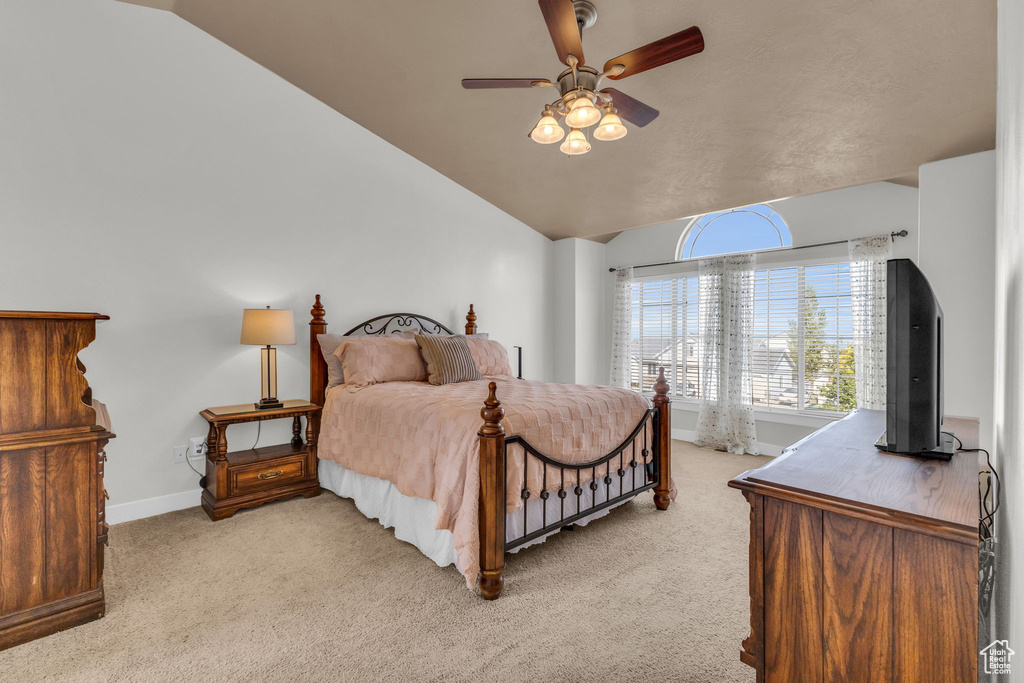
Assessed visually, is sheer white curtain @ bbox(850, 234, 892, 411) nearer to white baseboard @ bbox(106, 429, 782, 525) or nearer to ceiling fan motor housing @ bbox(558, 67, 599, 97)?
ceiling fan motor housing @ bbox(558, 67, 599, 97)

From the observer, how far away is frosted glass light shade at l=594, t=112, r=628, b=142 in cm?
215

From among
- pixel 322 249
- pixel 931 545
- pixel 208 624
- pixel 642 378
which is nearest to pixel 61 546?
pixel 208 624

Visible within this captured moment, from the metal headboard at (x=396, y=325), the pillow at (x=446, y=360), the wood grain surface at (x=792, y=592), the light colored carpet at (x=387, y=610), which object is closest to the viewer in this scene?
the wood grain surface at (x=792, y=592)

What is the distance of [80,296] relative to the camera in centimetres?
278

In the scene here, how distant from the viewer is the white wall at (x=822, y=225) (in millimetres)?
3889

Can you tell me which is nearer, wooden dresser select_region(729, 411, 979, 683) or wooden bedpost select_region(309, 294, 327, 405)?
wooden dresser select_region(729, 411, 979, 683)

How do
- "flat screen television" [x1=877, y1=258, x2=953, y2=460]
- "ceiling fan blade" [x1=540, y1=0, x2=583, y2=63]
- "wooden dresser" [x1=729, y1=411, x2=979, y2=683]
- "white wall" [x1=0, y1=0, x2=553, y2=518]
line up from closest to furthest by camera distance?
1. "wooden dresser" [x1=729, y1=411, x2=979, y2=683]
2. "flat screen television" [x1=877, y1=258, x2=953, y2=460]
3. "ceiling fan blade" [x1=540, y1=0, x2=583, y2=63]
4. "white wall" [x1=0, y1=0, x2=553, y2=518]

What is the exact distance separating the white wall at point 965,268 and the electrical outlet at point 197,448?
5.00 metres

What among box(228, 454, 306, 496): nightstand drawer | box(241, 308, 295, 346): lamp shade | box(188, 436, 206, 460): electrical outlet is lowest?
box(228, 454, 306, 496): nightstand drawer

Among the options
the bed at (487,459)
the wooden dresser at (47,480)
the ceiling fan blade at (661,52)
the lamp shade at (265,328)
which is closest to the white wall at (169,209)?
the lamp shade at (265,328)

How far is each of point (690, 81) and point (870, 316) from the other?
2666mm

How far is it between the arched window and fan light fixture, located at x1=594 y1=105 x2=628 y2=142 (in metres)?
3.02

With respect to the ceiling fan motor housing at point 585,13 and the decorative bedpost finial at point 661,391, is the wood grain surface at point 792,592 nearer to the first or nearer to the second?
the decorative bedpost finial at point 661,391

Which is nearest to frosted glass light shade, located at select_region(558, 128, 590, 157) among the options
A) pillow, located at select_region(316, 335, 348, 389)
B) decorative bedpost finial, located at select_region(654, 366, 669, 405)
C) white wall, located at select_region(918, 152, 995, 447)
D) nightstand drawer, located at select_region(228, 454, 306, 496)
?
decorative bedpost finial, located at select_region(654, 366, 669, 405)
